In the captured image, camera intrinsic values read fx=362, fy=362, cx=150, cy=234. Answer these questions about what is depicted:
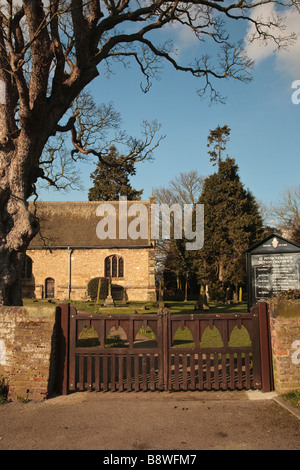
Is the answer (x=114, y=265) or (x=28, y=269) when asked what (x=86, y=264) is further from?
(x=28, y=269)

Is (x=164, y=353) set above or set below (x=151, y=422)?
above

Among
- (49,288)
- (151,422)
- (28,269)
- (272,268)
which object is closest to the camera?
(151,422)

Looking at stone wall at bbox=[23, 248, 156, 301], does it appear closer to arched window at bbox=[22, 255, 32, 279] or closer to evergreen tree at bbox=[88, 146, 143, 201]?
arched window at bbox=[22, 255, 32, 279]

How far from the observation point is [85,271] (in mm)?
30156

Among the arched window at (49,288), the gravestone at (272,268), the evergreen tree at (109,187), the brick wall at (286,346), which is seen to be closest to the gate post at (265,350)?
the brick wall at (286,346)

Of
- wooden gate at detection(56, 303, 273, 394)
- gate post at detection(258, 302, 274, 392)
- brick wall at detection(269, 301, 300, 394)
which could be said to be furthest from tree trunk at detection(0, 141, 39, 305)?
brick wall at detection(269, 301, 300, 394)

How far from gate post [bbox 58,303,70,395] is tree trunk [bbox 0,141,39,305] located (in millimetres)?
2653

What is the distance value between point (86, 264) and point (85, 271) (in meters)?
0.59

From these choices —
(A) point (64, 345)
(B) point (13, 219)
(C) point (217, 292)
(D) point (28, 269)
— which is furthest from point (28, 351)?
(D) point (28, 269)

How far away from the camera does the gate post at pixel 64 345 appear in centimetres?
612

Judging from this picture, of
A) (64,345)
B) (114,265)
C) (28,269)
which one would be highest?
(114,265)

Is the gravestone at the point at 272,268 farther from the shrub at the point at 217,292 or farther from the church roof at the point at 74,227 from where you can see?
the shrub at the point at 217,292
